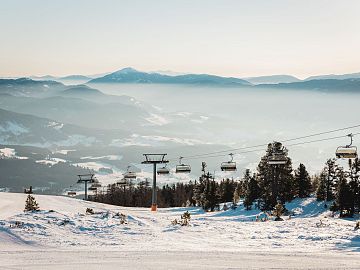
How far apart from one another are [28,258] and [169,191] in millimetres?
125759

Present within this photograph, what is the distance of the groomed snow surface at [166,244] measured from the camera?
15.3m

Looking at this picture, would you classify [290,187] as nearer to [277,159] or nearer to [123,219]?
[277,159]

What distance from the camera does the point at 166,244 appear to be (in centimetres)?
1977

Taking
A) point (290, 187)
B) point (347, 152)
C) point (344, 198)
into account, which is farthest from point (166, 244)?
point (290, 187)

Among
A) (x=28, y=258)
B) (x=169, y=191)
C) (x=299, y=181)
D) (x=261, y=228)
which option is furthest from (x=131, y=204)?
(x=28, y=258)

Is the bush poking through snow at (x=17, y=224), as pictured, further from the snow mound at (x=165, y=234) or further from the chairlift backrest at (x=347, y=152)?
the chairlift backrest at (x=347, y=152)

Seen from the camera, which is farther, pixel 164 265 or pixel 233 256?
pixel 233 256

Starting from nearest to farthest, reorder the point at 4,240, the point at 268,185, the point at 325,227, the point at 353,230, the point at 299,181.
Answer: the point at 4,240, the point at 353,230, the point at 325,227, the point at 268,185, the point at 299,181

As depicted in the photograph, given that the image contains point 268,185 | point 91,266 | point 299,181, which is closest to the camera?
point 91,266

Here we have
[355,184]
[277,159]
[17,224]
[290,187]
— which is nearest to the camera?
[17,224]

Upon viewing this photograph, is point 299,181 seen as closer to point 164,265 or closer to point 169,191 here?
point 164,265

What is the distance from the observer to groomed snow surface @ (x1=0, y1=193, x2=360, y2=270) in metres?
15.3

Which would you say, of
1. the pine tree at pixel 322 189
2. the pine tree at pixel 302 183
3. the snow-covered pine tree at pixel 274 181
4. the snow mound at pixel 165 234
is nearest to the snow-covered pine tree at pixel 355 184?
the pine tree at pixel 322 189

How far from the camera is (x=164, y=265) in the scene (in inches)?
589
